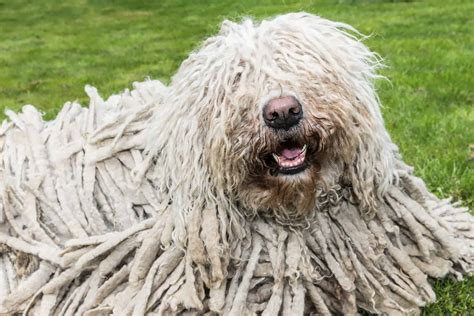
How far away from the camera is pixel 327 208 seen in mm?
2469

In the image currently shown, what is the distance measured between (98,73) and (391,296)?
530 cm

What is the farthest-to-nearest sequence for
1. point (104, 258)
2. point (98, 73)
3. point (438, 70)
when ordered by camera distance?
1. point (98, 73)
2. point (438, 70)
3. point (104, 258)

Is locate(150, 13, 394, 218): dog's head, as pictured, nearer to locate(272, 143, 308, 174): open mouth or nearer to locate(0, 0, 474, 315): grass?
locate(272, 143, 308, 174): open mouth

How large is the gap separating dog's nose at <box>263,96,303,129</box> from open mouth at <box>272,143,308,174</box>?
71 millimetres

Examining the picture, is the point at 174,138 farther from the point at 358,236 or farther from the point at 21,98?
the point at 21,98

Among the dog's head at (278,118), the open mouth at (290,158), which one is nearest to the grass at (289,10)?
the dog's head at (278,118)

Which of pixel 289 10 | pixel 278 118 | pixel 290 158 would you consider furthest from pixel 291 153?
pixel 289 10

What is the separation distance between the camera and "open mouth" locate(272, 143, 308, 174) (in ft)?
7.11

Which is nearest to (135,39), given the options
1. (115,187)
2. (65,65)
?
(65,65)

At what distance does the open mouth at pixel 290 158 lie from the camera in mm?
2168

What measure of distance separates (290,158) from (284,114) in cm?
14

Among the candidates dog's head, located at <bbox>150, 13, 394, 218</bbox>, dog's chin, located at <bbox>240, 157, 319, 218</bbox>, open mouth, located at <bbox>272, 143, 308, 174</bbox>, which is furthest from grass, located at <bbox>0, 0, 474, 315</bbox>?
open mouth, located at <bbox>272, 143, 308, 174</bbox>

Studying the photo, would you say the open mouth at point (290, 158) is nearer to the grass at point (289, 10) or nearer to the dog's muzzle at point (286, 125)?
the dog's muzzle at point (286, 125)

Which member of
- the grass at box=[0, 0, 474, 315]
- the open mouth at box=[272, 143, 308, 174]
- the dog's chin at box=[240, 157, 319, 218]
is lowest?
the grass at box=[0, 0, 474, 315]
